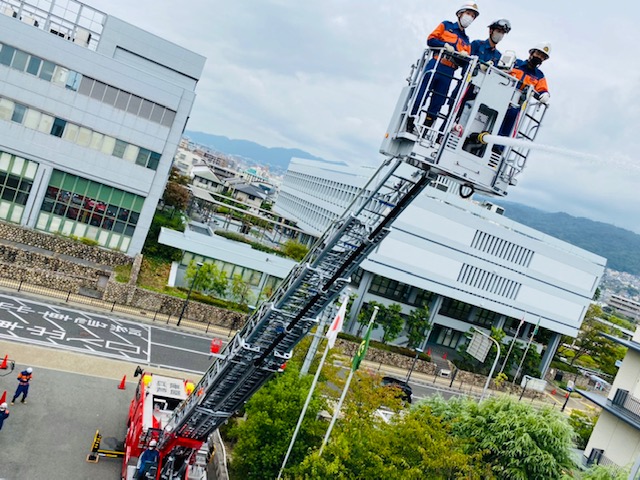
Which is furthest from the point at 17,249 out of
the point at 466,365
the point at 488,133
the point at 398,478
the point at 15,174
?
the point at 466,365

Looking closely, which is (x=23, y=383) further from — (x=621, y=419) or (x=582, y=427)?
(x=582, y=427)

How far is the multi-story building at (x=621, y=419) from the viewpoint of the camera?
860 inches

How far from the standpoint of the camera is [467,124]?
29.1ft

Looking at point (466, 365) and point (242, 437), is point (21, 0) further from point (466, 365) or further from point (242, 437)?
point (466, 365)

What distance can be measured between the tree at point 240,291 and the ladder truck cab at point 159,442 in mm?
20909

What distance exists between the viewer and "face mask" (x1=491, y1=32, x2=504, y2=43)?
30.3 ft

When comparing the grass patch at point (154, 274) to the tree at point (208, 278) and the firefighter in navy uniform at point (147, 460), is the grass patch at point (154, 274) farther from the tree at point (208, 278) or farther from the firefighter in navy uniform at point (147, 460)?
the firefighter in navy uniform at point (147, 460)

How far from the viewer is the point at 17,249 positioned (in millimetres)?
34562

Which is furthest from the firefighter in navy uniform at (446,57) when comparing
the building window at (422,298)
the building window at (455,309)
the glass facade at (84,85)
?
the building window at (455,309)

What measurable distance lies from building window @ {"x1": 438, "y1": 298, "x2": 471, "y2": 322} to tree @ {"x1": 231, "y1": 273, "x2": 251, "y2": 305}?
21.3 metres

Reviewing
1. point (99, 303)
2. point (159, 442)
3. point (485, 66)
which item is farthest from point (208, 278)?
point (485, 66)

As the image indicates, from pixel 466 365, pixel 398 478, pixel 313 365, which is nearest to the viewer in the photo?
pixel 398 478

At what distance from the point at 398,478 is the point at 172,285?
93.6ft

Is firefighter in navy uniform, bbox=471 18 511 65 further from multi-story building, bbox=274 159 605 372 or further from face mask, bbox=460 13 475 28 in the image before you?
multi-story building, bbox=274 159 605 372
